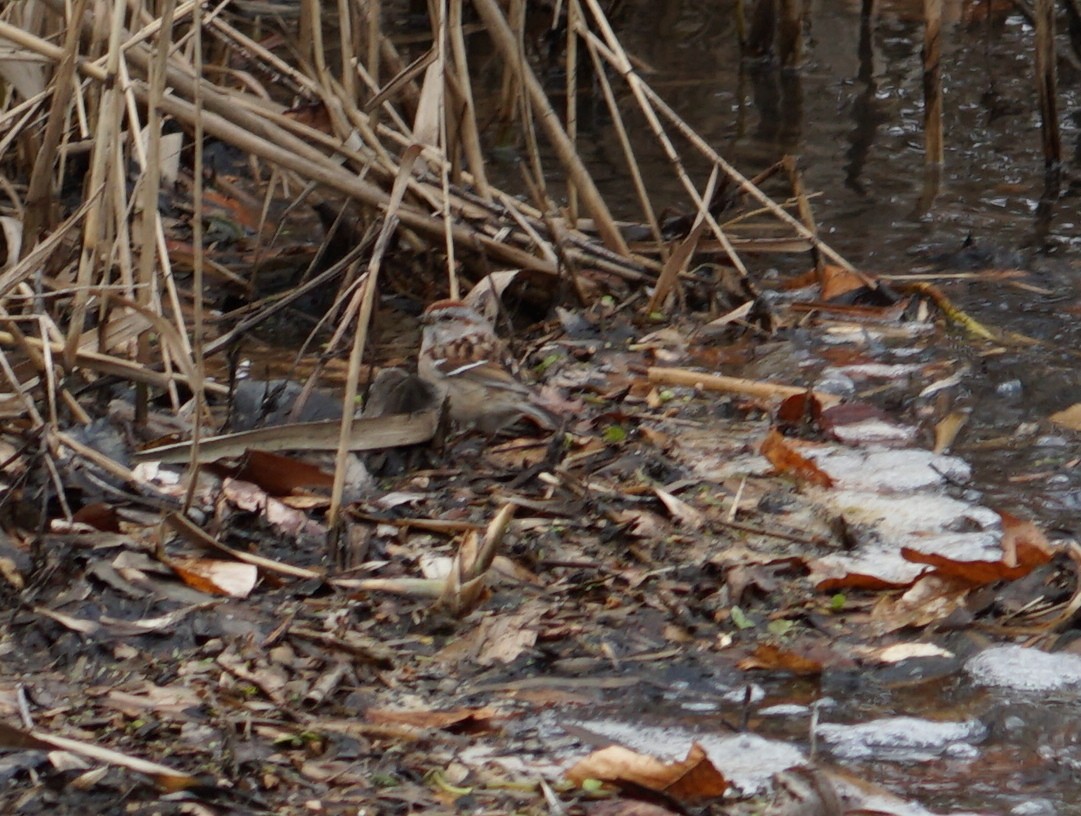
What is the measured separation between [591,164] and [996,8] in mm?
3347

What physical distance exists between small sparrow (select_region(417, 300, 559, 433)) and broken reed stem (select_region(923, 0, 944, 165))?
2.68m

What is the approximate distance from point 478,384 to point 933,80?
284cm

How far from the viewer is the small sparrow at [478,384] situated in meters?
3.35

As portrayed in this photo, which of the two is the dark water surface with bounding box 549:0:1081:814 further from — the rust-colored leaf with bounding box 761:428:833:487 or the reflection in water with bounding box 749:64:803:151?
the rust-colored leaf with bounding box 761:428:833:487

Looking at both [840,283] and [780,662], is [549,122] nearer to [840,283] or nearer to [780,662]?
[840,283]

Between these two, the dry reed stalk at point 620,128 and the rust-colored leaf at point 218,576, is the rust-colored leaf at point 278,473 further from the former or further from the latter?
the dry reed stalk at point 620,128

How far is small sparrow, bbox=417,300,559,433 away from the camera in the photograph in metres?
3.35

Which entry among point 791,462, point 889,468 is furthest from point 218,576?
point 889,468

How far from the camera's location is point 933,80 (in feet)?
17.9

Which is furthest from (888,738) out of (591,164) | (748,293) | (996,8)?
(996,8)

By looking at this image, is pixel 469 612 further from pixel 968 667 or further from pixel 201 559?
pixel 968 667

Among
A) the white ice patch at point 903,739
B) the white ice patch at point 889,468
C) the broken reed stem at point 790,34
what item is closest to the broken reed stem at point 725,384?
the white ice patch at point 889,468

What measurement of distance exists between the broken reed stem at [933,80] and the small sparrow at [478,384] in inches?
105

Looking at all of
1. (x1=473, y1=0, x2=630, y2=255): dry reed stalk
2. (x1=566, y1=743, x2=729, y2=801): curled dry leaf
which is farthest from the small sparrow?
(x1=566, y1=743, x2=729, y2=801): curled dry leaf
